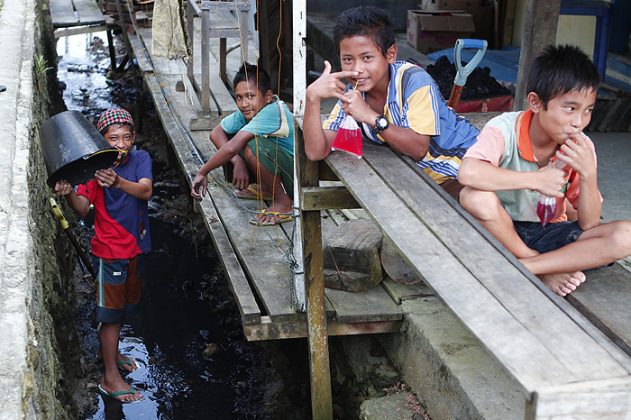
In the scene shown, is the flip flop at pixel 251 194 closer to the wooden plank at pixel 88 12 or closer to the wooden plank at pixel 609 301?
the wooden plank at pixel 609 301

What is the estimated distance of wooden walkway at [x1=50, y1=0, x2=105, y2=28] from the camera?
447 inches

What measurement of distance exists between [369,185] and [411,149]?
389mm

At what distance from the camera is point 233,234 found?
5.00 meters

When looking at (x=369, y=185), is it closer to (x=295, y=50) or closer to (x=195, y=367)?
(x=295, y=50)

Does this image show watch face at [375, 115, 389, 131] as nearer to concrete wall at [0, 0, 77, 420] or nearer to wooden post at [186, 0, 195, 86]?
concrete wall at [0, 0, 77, 420]

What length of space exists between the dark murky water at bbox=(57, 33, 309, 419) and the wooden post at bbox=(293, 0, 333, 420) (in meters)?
0.71

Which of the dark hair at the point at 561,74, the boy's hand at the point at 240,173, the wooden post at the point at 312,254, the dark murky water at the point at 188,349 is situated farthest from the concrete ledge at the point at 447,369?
the boy's hand at the point at 240,173

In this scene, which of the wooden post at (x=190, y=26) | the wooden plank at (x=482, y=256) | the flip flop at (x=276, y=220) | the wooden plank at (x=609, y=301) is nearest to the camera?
the wooden plank at (x=482, y=256)

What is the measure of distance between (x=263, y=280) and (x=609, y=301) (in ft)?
7.31

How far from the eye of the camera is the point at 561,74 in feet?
9.27

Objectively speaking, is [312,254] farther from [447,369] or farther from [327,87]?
[327,87]

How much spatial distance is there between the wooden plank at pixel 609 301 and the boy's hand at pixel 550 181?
0.32m

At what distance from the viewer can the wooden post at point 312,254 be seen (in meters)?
3.63

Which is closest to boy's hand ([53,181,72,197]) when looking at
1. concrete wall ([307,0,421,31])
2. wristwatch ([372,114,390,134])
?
wristwatch ([372,114,390,134])
